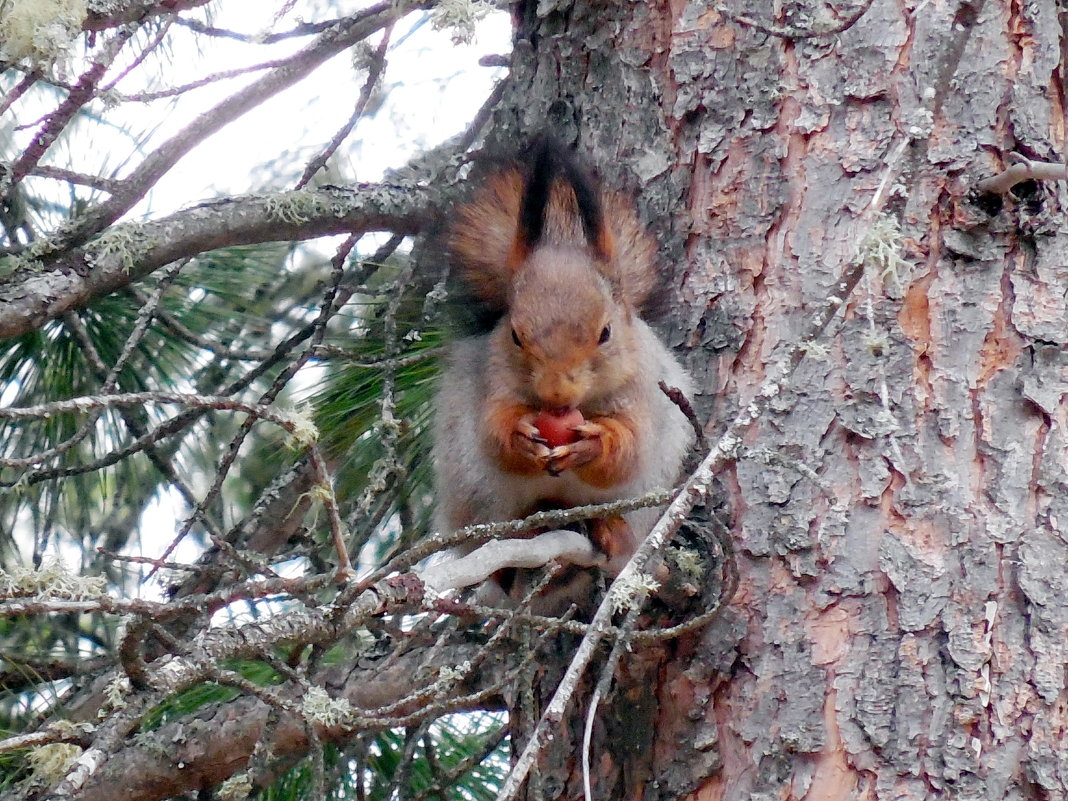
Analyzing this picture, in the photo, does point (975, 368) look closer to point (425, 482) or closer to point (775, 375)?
point (775, 375)

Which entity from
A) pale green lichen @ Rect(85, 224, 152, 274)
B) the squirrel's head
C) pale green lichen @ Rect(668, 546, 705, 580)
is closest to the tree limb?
pale green lichen @ Rect(85, 224, 152, 274)

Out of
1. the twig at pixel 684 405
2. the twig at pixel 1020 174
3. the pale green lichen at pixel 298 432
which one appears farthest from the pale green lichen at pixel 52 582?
the twig at pixel 1020 174

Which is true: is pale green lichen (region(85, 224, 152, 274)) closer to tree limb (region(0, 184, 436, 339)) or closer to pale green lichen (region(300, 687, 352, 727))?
tree limb (region(0, 184, 436, 339))

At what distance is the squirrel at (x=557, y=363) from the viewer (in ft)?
5.28

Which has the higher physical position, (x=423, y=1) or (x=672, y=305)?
(x=423, y=1)

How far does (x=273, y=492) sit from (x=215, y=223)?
1.34 ft

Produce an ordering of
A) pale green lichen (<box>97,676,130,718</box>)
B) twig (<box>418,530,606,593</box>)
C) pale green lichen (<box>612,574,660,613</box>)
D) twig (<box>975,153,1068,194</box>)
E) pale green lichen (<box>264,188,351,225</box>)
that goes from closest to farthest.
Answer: pale green lichen (<box>97,676,130,718</box>) < pale green lichen (<box>612,574,660,613</box>) < twig (<box>418,530,606,593</box>) < twig (<box>975,153,1068,194</box>) < pale green lichen (<box>264,188,351,225</box>)

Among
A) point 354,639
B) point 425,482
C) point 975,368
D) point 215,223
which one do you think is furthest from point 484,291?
point 354,639

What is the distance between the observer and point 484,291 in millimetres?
1785

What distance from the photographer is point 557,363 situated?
160cm

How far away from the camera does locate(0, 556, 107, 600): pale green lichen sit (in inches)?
39.8

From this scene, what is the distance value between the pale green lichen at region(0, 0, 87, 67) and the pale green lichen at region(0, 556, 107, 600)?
48 centimetres

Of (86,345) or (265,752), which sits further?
(86,345)

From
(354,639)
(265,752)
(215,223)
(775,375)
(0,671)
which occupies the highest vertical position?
(215,223)
